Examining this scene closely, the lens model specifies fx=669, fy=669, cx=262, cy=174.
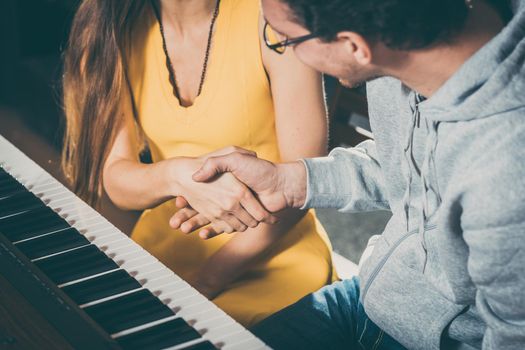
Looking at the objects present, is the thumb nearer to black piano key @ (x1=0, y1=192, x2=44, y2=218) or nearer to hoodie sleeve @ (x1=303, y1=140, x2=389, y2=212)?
hoodie sleeve @ (x1=303, y1=140, x2=389, y2=212)

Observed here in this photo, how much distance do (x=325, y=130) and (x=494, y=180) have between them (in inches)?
25.8

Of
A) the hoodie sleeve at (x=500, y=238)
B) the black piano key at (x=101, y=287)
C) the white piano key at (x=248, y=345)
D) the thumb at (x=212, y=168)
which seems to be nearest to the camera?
the hoodie sleeve at (x=500, y=238)

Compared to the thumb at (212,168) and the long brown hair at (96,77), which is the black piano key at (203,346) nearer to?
the thumb at (212,168)

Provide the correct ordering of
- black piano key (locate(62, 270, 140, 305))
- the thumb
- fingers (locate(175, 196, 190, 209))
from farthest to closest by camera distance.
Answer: fingers (locate(175, 196, 190, 209)), the thumb, black piano key (locate(62, 270, 140, 305))

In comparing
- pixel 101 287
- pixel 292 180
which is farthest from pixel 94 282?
pixel 292 180

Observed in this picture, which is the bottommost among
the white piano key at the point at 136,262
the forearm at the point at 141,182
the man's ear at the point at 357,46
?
the forearm at the point at 141,182

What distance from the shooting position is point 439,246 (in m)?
1.04

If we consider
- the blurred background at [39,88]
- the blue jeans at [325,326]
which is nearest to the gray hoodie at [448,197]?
the blue jeans at [325,326]

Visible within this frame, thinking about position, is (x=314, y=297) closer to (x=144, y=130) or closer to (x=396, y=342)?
(x=396, y=342)

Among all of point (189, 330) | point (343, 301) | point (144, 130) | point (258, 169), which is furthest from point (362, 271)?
point (144, 130)

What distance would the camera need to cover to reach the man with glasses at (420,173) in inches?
35.9

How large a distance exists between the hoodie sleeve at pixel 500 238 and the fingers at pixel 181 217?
2.12 feet

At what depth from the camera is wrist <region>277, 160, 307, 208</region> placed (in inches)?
52.6

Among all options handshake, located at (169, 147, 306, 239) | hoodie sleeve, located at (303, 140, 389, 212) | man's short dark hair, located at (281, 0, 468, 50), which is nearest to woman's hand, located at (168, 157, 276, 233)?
handshake, located at (169, 147, 306, 239)
